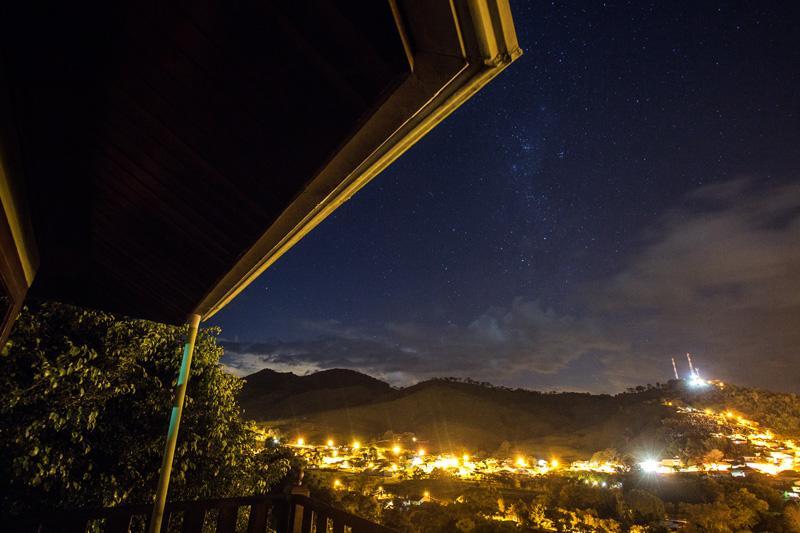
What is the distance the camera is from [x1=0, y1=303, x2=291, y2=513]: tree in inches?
163

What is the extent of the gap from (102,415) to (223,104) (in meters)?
5.73

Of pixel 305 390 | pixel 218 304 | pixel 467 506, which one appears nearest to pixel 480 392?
pixel 305 390

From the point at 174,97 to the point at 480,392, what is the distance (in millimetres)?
59165

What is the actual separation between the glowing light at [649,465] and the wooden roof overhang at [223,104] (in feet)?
124

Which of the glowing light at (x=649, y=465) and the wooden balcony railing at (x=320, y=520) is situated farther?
the glowing light at (x=649, y=465)

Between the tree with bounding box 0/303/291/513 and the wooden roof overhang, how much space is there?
2766 millimetres

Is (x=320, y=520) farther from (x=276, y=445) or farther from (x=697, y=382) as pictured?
(x=697, y=382)

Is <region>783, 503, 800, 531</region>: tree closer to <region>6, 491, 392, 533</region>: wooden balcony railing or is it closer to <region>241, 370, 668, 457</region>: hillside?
<region>241, 370, 668, 457</region>: hillside

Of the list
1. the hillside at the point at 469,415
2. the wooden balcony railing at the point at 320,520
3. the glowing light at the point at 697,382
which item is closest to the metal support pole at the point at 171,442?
the wooden balcony railing at the point at 320,520

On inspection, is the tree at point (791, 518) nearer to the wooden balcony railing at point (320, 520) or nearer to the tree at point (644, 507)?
the tree at point (644, 507)

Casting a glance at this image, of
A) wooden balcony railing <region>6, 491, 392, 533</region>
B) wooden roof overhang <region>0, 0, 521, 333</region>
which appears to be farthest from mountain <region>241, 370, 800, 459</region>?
wooden roof overhang <region>0, 0, 521, 333</region>

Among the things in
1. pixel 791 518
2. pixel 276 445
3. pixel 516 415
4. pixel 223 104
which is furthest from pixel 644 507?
pixel 223 104

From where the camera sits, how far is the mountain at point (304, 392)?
180ft

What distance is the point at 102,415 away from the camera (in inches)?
199
